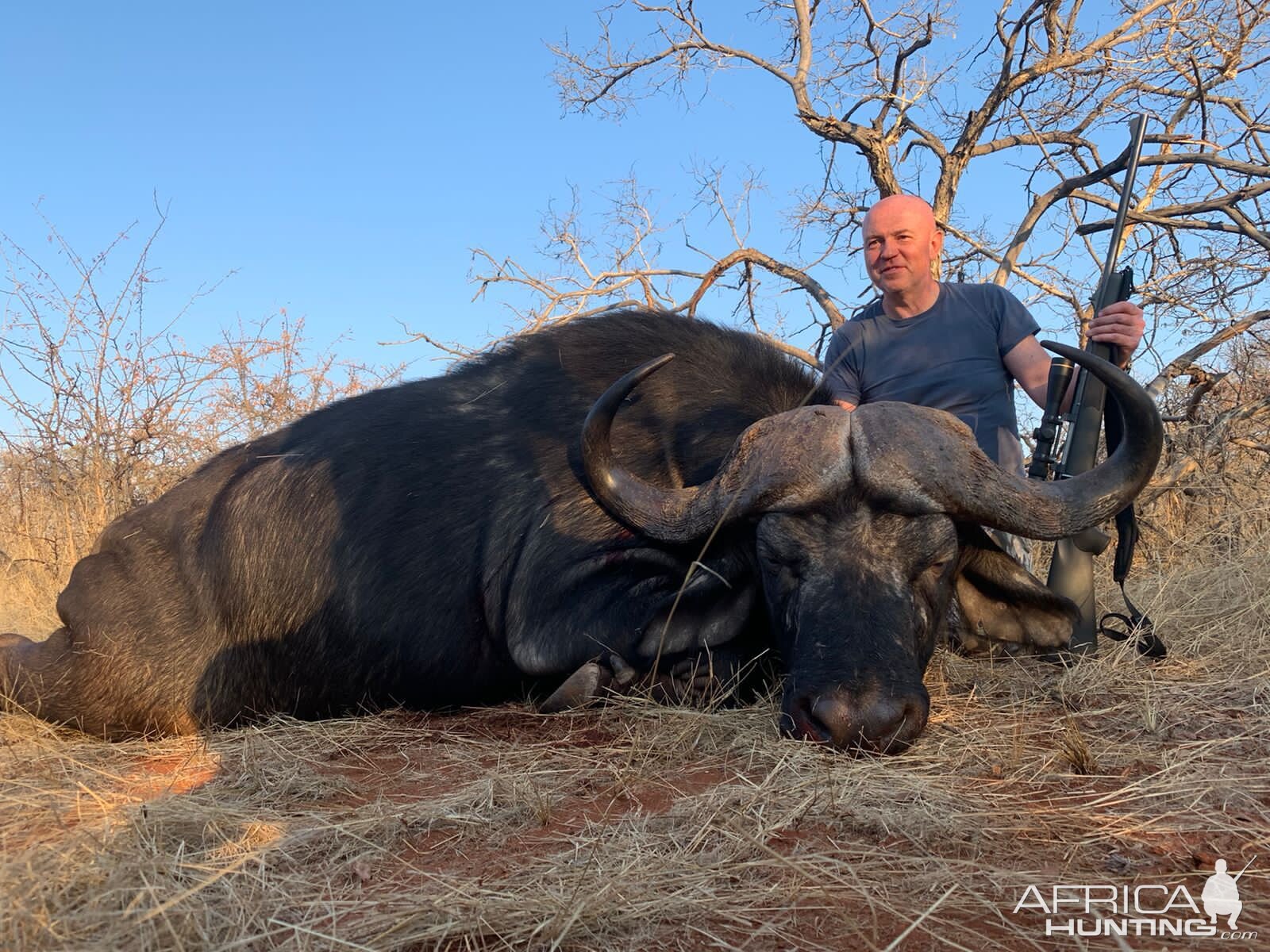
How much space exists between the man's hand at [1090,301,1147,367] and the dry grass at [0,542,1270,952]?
1.42 meters

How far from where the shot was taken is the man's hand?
395cm

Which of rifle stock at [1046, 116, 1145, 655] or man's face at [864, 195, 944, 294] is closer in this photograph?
rifle stock at [1046, 116, 1145, 655]

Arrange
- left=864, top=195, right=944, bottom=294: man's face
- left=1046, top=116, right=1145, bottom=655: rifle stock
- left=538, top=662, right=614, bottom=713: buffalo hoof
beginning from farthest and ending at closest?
left=864, top=195, right=944, bottom=294: man's face
left=1046, top=116, right=1145, bottom=655: rifle stock
left=538, top=662, right=614, bottom=713: buffalo hoof

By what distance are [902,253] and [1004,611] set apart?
2006 mm

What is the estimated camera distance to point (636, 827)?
211cm

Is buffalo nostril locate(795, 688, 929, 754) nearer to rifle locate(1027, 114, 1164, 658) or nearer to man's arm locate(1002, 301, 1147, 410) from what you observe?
rifle locate(1027, 114, 1164, 658)

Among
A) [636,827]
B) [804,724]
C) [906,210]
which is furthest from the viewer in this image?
[906,210]

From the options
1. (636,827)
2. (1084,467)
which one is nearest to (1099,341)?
(1084,467)

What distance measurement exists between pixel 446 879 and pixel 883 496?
1.72 m

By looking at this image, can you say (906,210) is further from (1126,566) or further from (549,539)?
(549,539)

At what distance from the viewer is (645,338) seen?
4.08m

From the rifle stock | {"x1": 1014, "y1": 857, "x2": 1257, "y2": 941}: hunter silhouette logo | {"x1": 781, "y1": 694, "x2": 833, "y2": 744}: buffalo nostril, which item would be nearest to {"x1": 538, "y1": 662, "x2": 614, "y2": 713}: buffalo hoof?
{"x1": 781, "y1": 694, "x2": 833, "y2": 744}: buffalo nostril

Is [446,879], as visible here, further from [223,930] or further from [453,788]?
[453,788]

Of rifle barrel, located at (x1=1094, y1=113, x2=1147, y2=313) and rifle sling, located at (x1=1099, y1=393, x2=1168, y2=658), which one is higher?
rifle barrel, located at (x1=1094, y1=113, x2=1147, y2=313)
